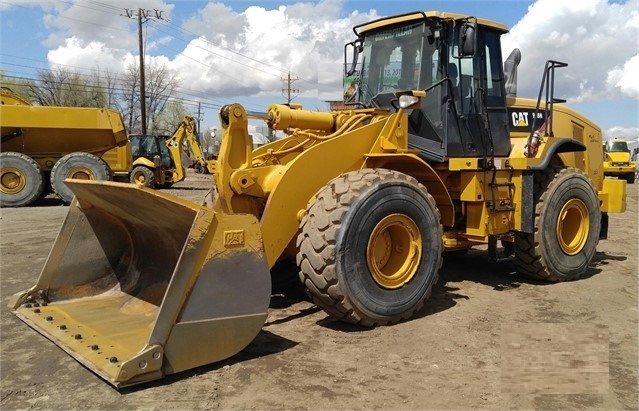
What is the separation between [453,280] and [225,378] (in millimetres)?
3653

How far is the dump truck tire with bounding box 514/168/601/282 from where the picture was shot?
6.06 m

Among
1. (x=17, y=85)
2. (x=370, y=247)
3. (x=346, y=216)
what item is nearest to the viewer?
(x=346, y=216)

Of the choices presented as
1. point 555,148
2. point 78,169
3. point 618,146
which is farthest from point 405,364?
point 618,146

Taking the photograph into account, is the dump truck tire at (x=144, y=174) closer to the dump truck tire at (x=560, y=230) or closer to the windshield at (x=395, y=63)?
the windshield at (x=395, y=63)

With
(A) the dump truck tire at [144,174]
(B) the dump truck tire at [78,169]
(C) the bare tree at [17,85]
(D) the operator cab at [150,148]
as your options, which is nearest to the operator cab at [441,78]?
(B) the dump truck tire at [78,169]

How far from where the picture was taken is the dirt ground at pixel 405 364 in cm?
328

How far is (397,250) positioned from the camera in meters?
4.89

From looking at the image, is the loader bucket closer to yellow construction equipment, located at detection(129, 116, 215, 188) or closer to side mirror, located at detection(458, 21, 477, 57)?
side mirror, located at detection(458, 21, 477, 57)

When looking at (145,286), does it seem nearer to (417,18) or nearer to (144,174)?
(417,18)

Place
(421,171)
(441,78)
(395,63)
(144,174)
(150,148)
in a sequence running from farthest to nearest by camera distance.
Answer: (150,148) → (144,174) → (395,63) → (441,78) → (421,171)

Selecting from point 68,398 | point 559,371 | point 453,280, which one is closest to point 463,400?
point 559,371

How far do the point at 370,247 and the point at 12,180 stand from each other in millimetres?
12661

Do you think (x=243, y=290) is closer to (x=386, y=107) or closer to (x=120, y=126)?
(x=386, y=107)

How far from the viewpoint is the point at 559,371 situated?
3.78 m
